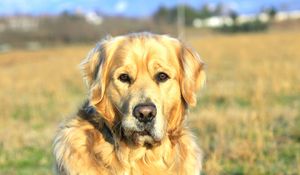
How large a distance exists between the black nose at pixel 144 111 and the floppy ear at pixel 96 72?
478 millimetres

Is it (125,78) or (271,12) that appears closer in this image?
(125,78)

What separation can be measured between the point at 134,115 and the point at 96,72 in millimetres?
658

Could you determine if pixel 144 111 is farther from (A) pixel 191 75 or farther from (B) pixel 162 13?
→ (B) pixel 162 13

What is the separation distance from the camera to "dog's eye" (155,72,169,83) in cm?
487

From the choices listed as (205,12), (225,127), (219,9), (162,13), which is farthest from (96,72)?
(219,9)

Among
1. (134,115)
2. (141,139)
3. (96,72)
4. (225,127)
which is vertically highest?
(96,72)

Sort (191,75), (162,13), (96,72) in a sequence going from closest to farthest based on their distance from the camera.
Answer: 1. (96,72)
2. (191,75)
3. (162,13)

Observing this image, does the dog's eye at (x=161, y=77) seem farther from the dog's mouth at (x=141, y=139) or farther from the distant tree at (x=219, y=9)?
the distant tree at (x=219, y=9)

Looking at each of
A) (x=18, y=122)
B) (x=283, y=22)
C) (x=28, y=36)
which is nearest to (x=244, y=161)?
(x=18, y=122)

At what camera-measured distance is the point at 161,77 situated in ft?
16.0

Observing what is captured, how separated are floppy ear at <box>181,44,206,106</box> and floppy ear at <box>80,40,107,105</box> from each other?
27.8 inches

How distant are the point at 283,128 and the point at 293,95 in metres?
4.31

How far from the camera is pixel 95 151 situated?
4.81 metres

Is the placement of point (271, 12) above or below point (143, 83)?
below
